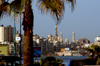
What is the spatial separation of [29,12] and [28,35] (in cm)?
112

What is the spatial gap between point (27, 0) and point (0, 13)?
1581 mm

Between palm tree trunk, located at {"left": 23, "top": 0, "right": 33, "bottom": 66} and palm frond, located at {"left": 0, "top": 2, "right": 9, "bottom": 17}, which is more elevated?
palm frond, located at {"left": 0, "top": 2, "right": 9, "bottom": 17}

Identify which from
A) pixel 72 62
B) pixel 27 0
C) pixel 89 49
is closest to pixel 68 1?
pixel 27 0

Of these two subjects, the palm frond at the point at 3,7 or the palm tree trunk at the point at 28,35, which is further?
the palm frond at the point at 3,7

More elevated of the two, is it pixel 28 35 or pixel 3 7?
pixel 3 7

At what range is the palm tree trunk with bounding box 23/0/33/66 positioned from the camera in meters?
15.4

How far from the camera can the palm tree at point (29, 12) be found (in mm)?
14750

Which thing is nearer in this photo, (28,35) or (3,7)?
(28,35)

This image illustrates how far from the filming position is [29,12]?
52.0ft

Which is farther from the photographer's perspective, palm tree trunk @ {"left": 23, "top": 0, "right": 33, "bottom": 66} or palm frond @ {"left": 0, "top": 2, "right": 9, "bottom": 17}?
palm frond @ {"left": 0, "top": 2, "right": 9, "bottom": 17}

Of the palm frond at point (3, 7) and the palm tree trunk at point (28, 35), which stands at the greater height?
the palm frond at point (3, 7)

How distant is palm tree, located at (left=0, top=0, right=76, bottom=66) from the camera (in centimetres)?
1475

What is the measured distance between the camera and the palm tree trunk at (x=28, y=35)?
1536 centimetres

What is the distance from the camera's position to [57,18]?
50.2 feet
